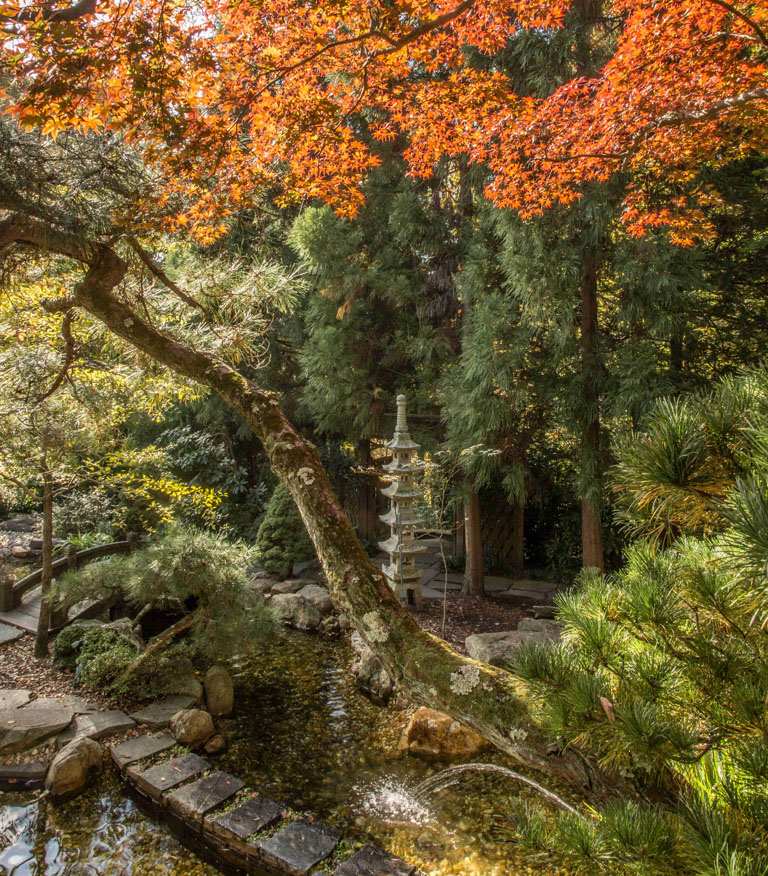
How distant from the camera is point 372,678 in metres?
4.59

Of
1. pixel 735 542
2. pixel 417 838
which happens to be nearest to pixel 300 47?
pixel 735 542

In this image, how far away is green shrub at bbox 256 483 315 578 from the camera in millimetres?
6879

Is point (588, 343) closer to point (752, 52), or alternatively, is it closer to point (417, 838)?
point (752, 52)

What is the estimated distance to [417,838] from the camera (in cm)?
300

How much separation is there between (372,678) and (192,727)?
1412mm

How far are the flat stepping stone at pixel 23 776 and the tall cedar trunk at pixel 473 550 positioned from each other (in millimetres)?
4435

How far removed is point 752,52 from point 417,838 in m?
5.05

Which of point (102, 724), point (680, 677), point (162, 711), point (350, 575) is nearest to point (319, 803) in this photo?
point (162, 711)

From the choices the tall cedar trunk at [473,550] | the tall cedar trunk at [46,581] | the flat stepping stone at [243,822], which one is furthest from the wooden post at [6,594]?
the tall cedar trunk at [473,550]

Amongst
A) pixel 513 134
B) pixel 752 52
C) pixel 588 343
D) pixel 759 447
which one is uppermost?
pixel 752 52

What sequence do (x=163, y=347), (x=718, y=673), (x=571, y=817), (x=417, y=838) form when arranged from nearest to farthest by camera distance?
(x=718, y=673), (x=571, y=817), (x=417, y=838), (x=163, y=347)

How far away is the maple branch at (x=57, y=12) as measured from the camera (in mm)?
2021

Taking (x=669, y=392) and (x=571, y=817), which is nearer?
(x=571, y=817)

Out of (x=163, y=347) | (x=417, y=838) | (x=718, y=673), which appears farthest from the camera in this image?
(x=163, y=347)
